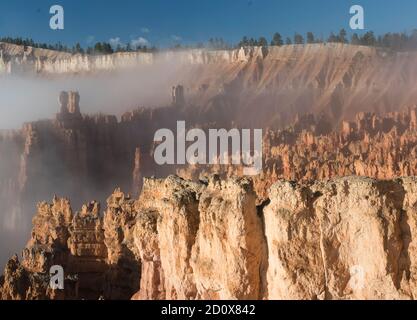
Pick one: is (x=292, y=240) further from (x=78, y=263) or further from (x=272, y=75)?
(x=272, y=75)

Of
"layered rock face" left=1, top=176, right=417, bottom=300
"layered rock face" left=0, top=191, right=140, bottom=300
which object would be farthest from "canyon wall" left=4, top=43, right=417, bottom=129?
"layered rock face" left=1, top=176, right=417, bottom=300

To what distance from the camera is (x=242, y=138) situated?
7900cm

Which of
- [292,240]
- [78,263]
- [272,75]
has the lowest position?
[292,240]

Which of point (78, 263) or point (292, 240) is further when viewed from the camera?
point (78, 263)

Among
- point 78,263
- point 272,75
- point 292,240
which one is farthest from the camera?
point 272,75

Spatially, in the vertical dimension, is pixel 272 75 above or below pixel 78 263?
above

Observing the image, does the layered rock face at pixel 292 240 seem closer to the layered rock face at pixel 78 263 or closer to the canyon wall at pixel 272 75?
the layered rock face at pixel 78 263

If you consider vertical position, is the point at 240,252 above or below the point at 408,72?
below

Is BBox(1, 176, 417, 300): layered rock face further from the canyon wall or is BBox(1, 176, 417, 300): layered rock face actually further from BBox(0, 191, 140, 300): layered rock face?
the canyon wall

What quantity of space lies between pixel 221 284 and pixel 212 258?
73cm

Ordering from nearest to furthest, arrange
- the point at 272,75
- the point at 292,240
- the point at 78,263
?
the point at 292,240
the point at 78,263
the point at 272,75

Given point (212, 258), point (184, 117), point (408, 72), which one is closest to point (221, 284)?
point (212, 258)

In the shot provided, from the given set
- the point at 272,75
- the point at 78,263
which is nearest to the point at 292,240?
the point at 78,263
